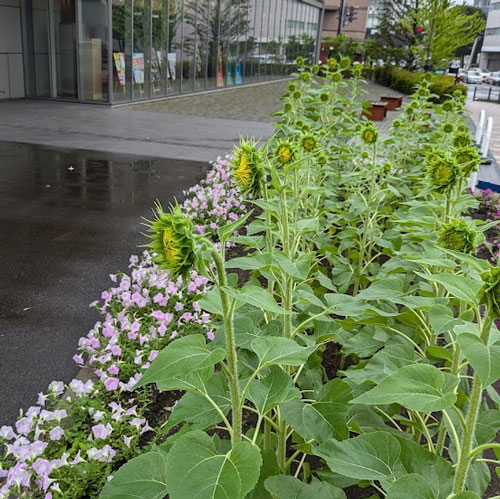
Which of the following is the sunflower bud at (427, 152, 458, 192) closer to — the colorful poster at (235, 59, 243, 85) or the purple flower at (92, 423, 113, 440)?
the purple flower at (92, 423, 113, 440)

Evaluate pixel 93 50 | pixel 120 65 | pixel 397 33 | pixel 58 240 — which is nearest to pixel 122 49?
pixel 120 65

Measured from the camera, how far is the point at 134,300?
152 inches

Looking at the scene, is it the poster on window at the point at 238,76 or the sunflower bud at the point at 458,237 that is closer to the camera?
the sunflower bud at the point at 458,237

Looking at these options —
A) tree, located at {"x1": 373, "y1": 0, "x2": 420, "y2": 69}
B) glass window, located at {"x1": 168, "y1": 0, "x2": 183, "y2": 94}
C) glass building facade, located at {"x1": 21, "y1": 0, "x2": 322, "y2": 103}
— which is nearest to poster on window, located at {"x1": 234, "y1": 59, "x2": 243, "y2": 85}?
glass building facade, located at {"x1": 21, "y1": 0, "x2": 322, "y2": 103}

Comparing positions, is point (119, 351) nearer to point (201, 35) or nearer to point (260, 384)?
point (260, 384)

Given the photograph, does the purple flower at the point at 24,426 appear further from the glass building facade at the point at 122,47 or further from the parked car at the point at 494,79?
the parked car at the point at 494,79

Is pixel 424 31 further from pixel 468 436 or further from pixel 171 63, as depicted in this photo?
pixel 468 436

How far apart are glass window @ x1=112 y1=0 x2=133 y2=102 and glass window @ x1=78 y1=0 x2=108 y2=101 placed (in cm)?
28

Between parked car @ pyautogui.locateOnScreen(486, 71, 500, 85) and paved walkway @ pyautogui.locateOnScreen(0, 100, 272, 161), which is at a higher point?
parked car @ pyautogui.locateOnScreen(486, 71, 500, 85)

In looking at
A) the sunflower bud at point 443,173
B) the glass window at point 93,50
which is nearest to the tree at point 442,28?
the glass window at point 93,50

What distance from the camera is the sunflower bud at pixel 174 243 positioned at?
4.17 ft

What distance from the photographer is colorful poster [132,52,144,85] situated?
18031 millimetres

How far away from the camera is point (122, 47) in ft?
57.1

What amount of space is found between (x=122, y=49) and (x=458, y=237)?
17.1m
